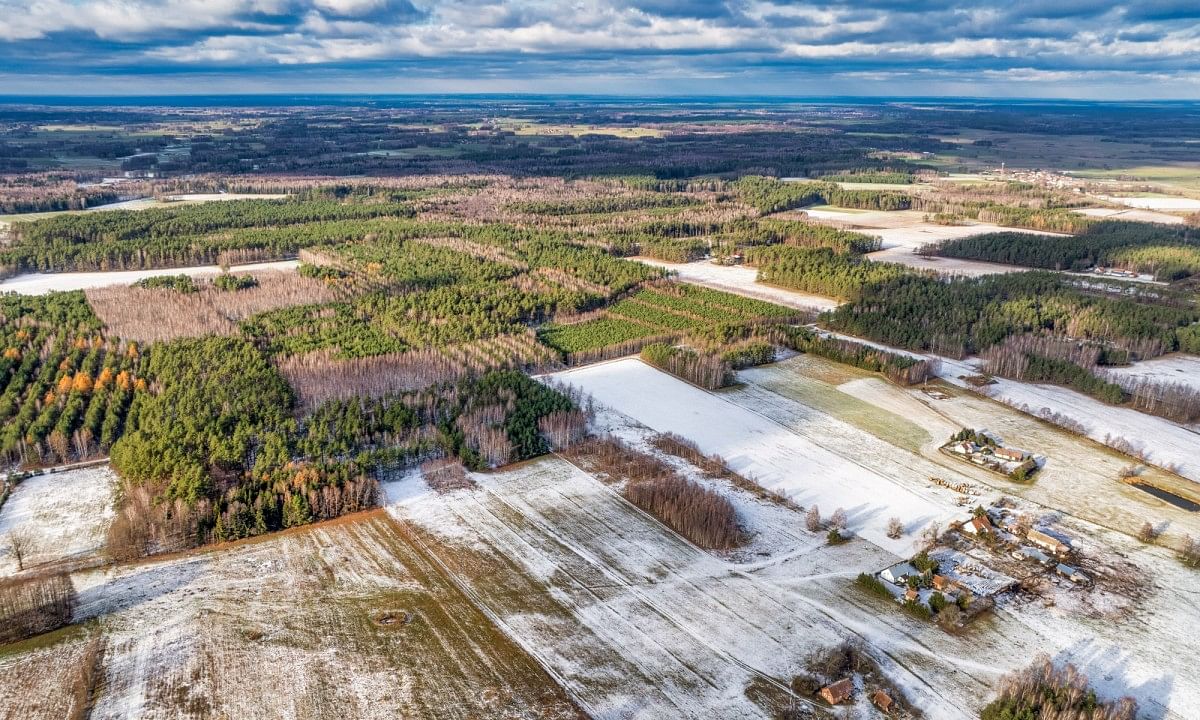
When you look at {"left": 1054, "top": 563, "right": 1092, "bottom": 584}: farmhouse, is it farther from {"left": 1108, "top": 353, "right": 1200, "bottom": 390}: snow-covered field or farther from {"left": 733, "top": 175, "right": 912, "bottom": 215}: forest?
{"left": 733, "top": 175, "right": 912, "bottom": 215}: forest

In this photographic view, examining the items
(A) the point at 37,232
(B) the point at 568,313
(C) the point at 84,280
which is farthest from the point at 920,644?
(A) the point at 37,232

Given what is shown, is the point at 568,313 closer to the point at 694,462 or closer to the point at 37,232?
the point at 694,462

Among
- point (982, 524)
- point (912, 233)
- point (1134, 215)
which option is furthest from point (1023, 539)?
point (1134, 215)

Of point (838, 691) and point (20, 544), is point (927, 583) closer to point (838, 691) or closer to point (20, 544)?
point (838, 691)

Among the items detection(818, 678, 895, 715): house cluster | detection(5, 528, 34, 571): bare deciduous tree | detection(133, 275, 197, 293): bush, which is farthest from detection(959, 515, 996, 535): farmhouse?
detection(133, 275, 197, 293): bush

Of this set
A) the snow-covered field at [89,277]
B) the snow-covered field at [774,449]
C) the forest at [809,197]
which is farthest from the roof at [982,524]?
the forest at [809,197]

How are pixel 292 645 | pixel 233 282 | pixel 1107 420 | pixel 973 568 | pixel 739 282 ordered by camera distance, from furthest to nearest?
1. pixel 739 282
2. pixel 233 282
3. pixel 1107 420
4. pixel 973 568
5. pixel 292 645

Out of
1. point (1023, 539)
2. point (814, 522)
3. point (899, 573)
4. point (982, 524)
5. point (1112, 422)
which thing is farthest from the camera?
point (1112, 422)
